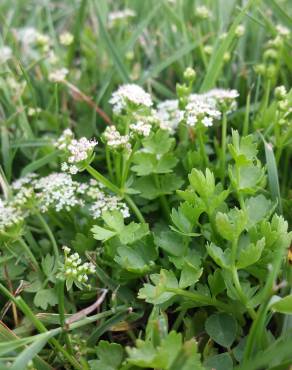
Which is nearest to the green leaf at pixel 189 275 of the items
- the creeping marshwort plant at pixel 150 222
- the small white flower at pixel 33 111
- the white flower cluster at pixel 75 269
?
the creeping marshwort plant at pixel 150 222

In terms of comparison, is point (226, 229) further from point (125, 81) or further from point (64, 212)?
point (125, 81)

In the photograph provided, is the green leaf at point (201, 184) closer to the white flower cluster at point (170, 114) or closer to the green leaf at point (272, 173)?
the green leaf at point (272, 173)

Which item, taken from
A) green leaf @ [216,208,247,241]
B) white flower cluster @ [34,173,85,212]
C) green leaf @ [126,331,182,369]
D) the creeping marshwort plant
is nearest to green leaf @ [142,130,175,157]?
the creeping marshwort plant

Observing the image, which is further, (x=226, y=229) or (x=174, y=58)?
(x=174, y=58)

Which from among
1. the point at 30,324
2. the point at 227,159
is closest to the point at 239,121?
the point at 227,159

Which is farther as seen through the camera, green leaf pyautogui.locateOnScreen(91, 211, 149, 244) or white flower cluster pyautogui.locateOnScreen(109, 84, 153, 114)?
white flower cluster pyautogui.locateOnScreen(109, 84, 153, 114)

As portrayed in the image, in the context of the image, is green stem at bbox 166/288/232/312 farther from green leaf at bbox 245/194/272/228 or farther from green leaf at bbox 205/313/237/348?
green leaf at bbox 245/194/272/228
